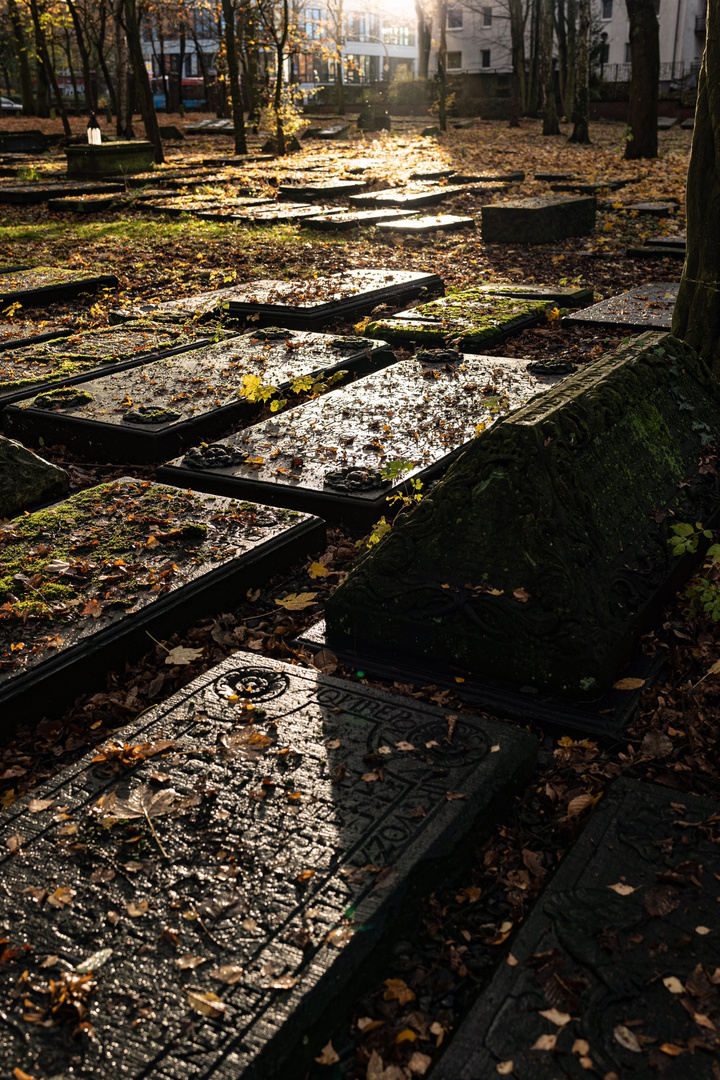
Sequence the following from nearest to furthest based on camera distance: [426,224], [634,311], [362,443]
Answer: [362,443], [634,311], [426,224]

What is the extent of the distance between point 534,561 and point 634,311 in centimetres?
545

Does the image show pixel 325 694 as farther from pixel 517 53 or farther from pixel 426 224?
pixel 517 53

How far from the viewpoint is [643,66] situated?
17531 mm

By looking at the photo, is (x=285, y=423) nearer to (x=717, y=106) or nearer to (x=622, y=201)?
(x=717, y=106)

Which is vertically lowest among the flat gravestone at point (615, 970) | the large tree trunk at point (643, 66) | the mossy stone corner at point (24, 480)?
the flat gravestone at point (615, 970)

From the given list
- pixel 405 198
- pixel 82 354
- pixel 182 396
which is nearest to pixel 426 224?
pixel 405 198

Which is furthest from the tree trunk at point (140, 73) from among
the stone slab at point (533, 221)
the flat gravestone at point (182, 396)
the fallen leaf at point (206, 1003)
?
the fallen leaf at point (206, 1003)

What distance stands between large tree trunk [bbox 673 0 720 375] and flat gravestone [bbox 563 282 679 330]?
1.99m

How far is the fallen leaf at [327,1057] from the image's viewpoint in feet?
6.41

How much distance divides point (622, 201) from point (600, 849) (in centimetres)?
1414

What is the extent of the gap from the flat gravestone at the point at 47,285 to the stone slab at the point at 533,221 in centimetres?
495

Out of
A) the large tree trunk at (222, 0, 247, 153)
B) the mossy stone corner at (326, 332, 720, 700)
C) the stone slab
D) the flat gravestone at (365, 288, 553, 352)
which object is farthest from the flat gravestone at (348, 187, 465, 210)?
the mossy stone corner at (326, 332, 720, 700)

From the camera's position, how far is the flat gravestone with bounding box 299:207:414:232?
510 inches

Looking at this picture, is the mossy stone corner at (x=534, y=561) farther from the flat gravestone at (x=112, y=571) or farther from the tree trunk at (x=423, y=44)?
the tree trunk at (x=423, y=44)
